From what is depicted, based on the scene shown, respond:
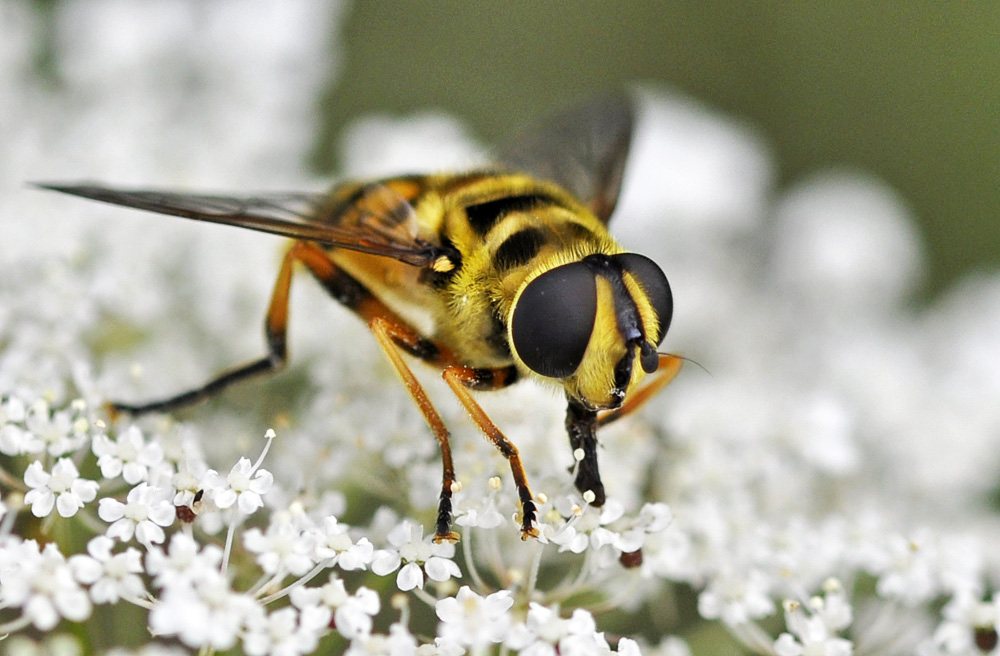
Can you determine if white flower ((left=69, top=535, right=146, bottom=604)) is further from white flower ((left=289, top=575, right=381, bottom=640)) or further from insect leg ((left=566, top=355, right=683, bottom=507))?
insect leg ((left=566, top=355, right=683, bottom=507))

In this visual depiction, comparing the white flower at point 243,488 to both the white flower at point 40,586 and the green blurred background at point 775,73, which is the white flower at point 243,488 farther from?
the green blurred background at point 775,73

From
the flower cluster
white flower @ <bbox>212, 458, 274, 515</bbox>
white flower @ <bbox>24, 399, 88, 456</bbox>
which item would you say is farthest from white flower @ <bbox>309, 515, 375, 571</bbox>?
white flower @ <bbox>24, 399, 88, 456</bbox>

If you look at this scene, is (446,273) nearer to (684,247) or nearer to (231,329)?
(231,329)

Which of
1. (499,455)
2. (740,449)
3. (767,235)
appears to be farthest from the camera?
(767,235)

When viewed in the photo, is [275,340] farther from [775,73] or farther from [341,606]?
[775,73]

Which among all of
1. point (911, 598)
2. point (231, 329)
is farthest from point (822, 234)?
point (231, 329)

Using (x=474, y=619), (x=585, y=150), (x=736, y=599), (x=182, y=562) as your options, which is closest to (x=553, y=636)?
(x=474, y=619)
